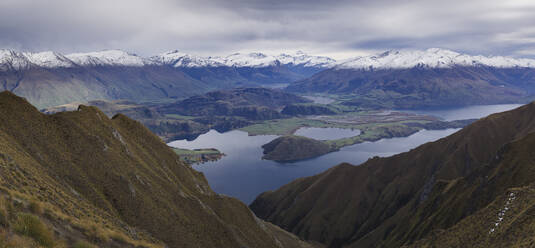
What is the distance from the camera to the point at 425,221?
371 feet

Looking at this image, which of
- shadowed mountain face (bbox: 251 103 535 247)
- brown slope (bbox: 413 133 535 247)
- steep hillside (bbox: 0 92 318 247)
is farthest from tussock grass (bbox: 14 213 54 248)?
shadowed mountain face (bbox: 251 103 535 247)

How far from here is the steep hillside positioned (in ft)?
104

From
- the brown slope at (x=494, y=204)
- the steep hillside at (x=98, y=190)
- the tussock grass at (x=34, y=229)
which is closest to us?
the tussock grass at (x=34, y=229)

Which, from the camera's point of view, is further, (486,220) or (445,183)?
(445,183)

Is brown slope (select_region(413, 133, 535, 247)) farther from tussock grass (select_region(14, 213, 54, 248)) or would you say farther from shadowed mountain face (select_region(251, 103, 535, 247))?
tussock grass (select_region(14, 213, 54, 248))

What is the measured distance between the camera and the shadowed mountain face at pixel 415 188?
104m

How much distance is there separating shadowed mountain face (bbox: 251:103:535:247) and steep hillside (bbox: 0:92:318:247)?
5901cm

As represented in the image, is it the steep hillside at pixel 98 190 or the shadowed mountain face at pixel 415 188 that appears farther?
the shadowed mountain face at pixel 415 188

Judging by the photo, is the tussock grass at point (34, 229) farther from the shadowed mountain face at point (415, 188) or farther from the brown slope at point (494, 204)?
the shadowed mountain face at point (415, 188)

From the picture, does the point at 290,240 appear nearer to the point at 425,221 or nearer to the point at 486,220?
the point at 425,221

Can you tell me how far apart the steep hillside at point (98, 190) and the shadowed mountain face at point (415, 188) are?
194ft

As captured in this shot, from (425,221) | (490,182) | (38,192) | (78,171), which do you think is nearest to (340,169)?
(425,221)

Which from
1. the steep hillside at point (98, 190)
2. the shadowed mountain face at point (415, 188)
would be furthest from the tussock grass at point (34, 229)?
the shadowed mountain face at point (415, 188)

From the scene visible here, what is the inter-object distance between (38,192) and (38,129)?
31556 millimetres
